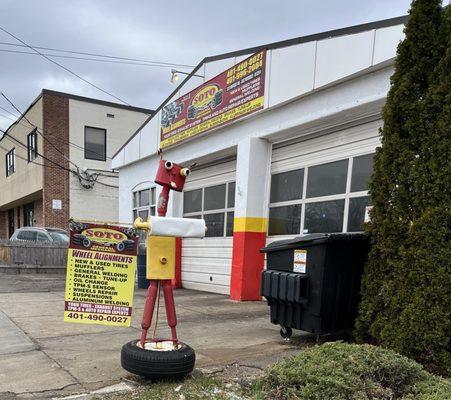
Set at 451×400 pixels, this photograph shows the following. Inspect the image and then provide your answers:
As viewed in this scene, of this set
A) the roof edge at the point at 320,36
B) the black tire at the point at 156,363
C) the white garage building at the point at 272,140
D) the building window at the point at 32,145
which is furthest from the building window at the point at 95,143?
the black tire at the point at 156,363

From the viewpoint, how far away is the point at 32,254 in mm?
16734

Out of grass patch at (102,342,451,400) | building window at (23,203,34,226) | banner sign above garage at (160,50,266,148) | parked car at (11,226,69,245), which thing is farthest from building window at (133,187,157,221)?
building window at (23,203,34,226)

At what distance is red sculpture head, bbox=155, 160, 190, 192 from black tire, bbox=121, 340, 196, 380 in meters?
1.49

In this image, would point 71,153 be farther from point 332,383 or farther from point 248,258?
point 332,383

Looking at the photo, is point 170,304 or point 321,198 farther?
point 321,198

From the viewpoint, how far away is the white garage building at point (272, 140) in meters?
7.10

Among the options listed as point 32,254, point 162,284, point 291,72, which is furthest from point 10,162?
point 162,284

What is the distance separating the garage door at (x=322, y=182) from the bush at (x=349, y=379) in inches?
143

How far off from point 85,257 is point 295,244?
247cm

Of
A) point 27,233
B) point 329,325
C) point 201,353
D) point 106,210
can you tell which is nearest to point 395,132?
point 329,325

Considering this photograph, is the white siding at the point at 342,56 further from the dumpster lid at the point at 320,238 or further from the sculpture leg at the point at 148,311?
the sculpture leg at the point at 148,311

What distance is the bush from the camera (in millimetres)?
3049

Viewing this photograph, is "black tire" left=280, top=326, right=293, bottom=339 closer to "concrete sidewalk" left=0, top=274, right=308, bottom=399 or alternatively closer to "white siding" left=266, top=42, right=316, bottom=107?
"concrete sidewalk" left=0, top=274, right=308, bottom=399

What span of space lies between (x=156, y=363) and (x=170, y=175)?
5.48ft
